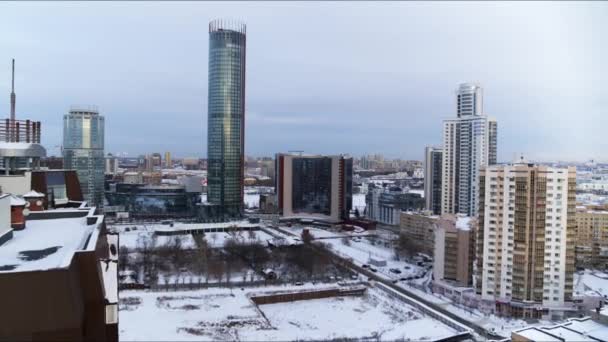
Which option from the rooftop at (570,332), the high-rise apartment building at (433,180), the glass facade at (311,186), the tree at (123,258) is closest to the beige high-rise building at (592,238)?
the high-rise apartment building at (433,180)

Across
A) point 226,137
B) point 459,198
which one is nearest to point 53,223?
point 459,198

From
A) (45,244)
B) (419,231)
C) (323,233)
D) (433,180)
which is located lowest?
(323,233)

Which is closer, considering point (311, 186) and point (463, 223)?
point (463, 223)

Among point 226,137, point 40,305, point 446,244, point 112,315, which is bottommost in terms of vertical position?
point 446,244

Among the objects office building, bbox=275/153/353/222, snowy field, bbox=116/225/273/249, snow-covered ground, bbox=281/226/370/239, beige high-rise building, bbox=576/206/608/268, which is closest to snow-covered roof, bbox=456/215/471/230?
beige high-rise building, bbox=576/206/608/268

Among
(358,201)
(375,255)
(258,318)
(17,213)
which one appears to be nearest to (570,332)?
(17,213)

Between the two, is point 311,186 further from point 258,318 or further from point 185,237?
point 258,318

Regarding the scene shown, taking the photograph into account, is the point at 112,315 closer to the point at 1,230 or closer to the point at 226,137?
the point at 1,230

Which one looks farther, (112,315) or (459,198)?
(459,198)
